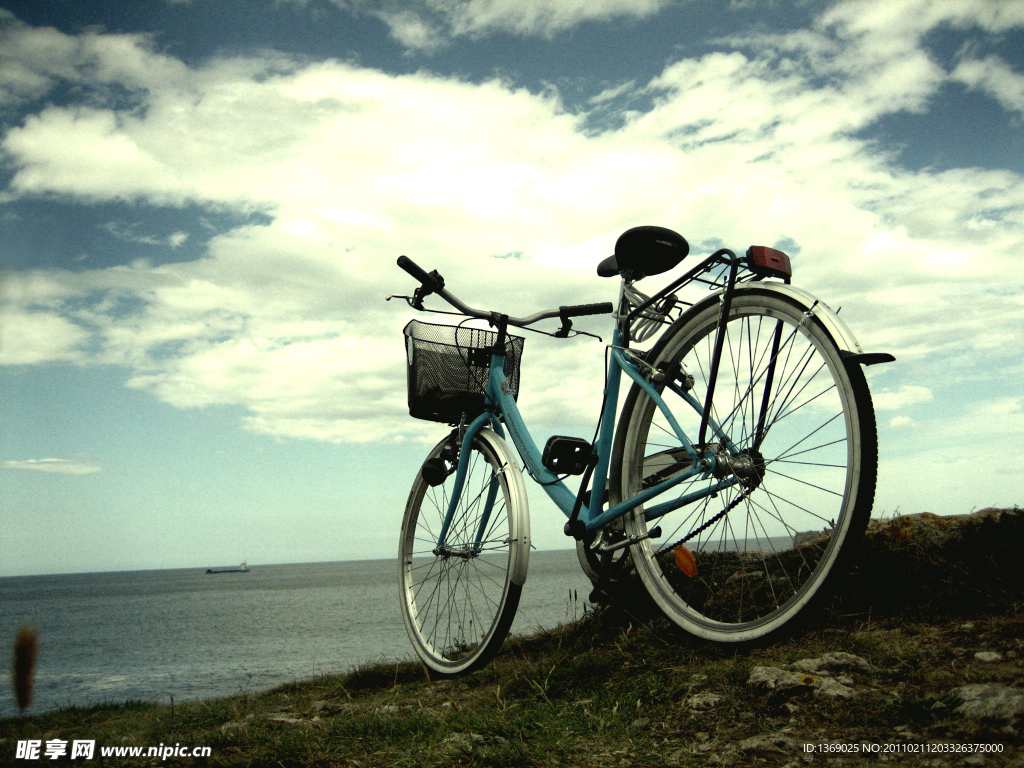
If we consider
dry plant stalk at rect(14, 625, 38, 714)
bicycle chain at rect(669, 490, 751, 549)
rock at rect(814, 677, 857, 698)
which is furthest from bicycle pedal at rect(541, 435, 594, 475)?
dry plant stalk at rect(14, 625, 38, 714)

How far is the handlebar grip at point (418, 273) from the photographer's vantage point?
3.83 metres

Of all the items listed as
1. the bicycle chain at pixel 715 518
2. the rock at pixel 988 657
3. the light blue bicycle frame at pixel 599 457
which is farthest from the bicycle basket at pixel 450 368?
the rock at pixel 988 657

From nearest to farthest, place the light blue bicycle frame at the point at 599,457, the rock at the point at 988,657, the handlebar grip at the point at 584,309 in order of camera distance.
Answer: the rock at the point at 988,657 → the light blue bicycle frame at the point at 599,457 → the handlebar grip at the point at 584,309

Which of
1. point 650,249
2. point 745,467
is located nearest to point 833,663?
point 745,467

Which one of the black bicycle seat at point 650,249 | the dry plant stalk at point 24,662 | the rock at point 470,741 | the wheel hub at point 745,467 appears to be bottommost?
the rock at point 470,741

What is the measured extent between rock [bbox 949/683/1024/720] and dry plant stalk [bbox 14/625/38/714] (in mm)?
2208

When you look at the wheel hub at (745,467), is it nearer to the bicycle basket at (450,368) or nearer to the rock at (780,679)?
the rock at (780,679)

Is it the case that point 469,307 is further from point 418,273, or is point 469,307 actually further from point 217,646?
point 217,646

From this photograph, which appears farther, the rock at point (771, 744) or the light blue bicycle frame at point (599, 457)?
the light blue bicycle frame at point (599, 457)

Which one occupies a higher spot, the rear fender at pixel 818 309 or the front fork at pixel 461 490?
the rear fender at pixel 818 309

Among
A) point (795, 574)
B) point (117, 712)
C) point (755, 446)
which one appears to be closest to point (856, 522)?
point (755, 446)

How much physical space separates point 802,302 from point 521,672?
193 cm

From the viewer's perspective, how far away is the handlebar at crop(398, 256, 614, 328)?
3.79 m

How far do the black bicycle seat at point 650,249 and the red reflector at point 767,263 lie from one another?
45 cm
